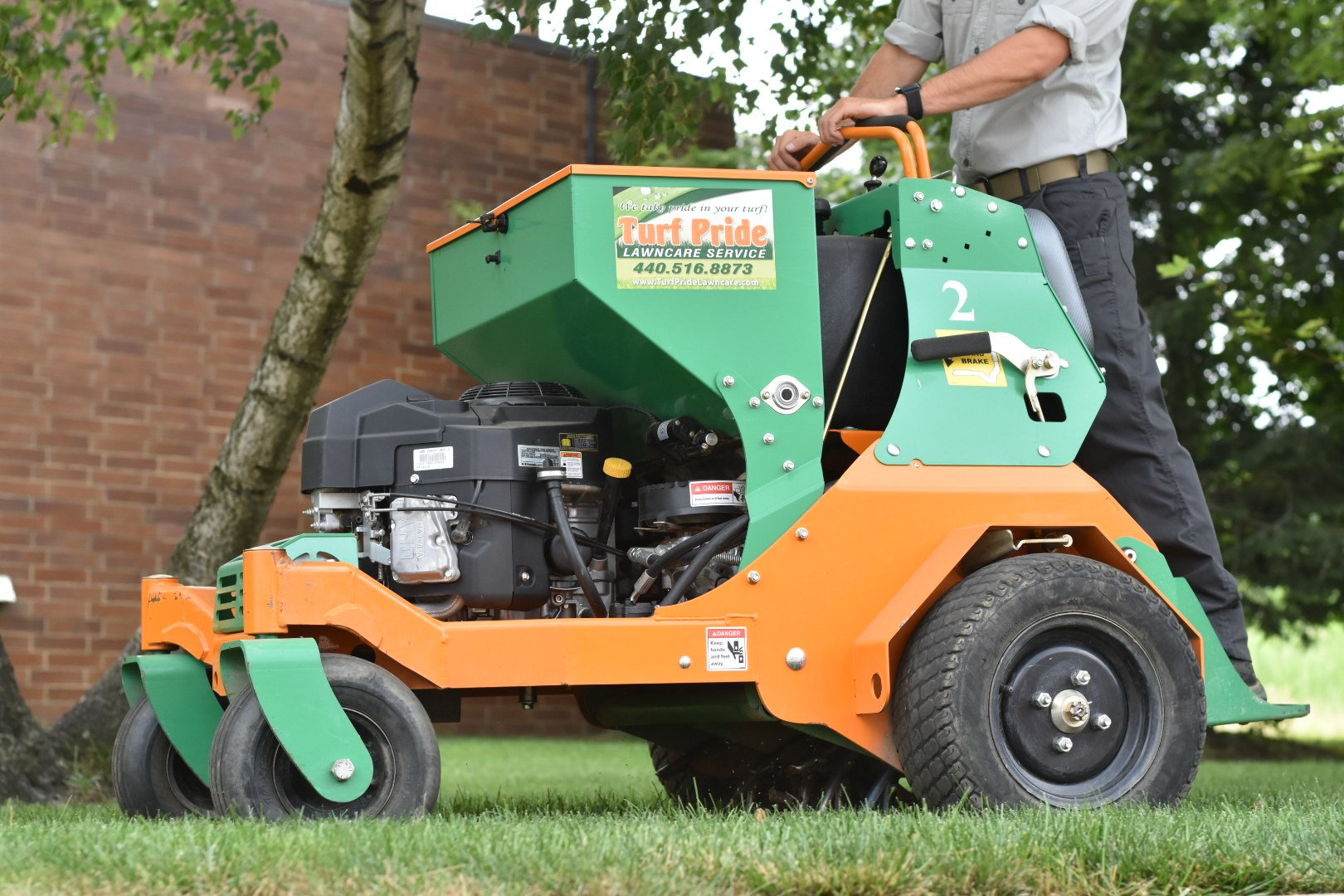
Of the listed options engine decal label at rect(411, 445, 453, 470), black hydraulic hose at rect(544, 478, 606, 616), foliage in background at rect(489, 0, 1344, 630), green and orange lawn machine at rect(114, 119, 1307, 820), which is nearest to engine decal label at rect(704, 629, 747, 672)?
green and orange lawn machine at rect(114, 119, 1307, 820)

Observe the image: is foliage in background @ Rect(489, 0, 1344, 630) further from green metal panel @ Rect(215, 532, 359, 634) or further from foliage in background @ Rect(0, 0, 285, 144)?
green metal panel @ Rect(215, 532, 359, 634)

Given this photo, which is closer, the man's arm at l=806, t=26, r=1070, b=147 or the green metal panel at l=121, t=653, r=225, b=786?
the green metal panel at l=121, t=653, r=225, b=786

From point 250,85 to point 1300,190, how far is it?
5721 millimetres

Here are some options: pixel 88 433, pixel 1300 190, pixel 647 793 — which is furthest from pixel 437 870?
pixel 1300 190

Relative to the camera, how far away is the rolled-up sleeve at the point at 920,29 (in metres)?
4.77

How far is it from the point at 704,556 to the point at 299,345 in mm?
2864

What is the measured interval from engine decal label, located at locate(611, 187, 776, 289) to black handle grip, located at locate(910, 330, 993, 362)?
1.31 ft

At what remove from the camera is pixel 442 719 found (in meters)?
3.70

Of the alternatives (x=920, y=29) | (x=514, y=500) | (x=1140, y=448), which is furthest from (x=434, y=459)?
(x=920, y=29)

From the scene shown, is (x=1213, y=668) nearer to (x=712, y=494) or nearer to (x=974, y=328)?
(x=974, y=328)

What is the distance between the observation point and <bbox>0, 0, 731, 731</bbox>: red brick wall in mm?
8914

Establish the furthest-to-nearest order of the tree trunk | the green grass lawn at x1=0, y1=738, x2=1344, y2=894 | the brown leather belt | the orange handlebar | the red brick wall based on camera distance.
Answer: the red brick wall → the tree trunk → the brown leather belt → the orange handlebar → the green grass lawn at x1=0, y1=738, x2=1344, y2=894

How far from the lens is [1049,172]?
4.31 m

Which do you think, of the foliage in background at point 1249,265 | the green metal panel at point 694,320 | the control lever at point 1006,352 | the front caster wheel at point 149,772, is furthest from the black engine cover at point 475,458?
the foliage in background at point 1249,265
